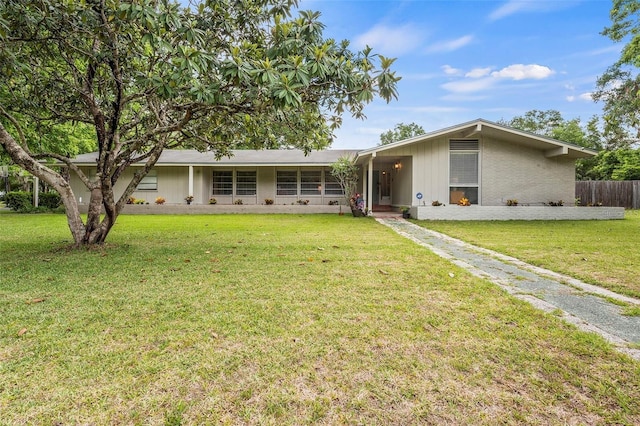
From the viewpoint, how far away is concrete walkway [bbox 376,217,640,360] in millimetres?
2668

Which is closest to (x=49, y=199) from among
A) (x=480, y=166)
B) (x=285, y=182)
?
(x=285, y=182)

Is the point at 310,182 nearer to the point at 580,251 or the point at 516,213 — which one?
the point at 516,213

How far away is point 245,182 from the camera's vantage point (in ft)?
60.2

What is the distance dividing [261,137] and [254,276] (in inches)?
171

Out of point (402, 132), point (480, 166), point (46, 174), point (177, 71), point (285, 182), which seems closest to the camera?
point (177, 71)

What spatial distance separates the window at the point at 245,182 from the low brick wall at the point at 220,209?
1.76 m

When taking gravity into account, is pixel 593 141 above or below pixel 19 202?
above

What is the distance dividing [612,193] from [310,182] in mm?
17866

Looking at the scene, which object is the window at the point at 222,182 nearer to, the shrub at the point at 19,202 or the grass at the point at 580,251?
the shrub at the point at 19,202

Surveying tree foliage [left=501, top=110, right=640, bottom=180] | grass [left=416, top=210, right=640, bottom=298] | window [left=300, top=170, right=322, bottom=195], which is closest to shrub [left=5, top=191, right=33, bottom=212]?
window [left=300, top=170, right=322, bottom=195]

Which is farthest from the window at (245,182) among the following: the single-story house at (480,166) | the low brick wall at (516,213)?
the low brick wall at (516,213)

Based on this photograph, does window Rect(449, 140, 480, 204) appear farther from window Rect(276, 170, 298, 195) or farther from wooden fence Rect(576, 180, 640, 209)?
wooden fence Rect(576, 180, 640, 209)

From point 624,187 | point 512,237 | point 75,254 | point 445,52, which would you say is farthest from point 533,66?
point 75,254

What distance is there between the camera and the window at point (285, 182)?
18.2 m
